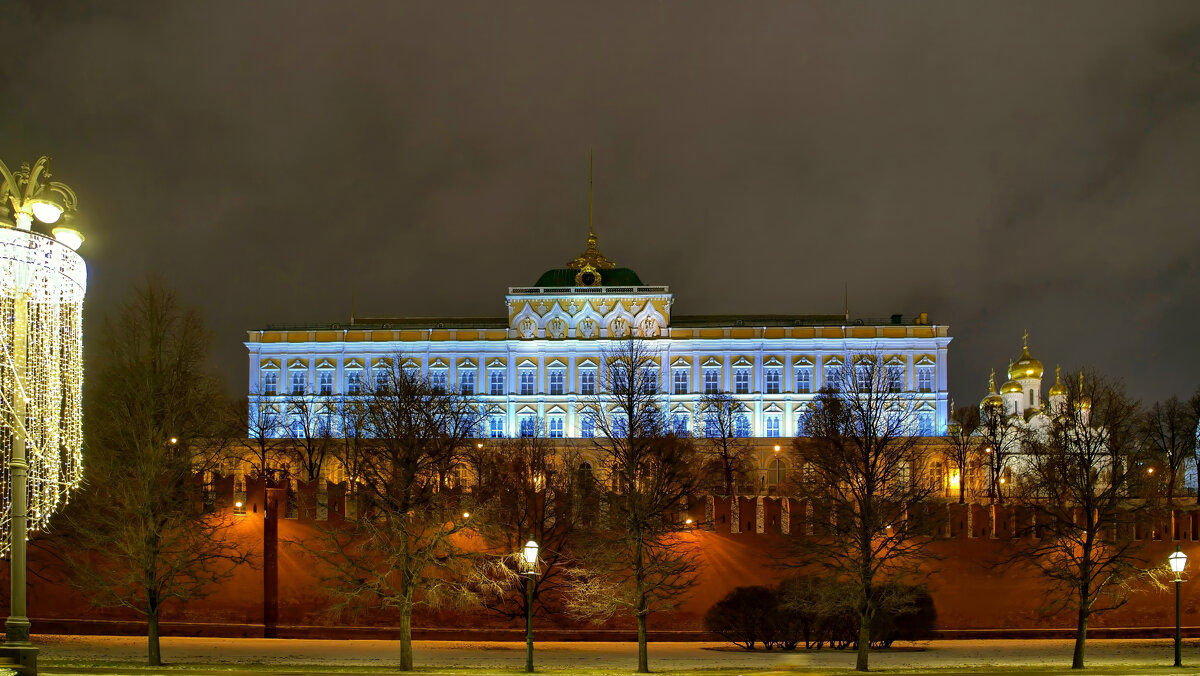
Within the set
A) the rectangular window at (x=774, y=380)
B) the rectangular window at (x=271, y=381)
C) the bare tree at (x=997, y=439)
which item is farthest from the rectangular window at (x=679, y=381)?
the rectangular window at (x=271, y=381)

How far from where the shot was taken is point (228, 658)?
3341 centimetres

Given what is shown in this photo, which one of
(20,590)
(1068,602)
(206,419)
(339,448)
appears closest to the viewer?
(20,590)

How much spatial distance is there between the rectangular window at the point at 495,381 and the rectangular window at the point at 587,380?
5832 mm

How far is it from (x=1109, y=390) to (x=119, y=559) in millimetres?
31244

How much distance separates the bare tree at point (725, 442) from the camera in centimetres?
6538

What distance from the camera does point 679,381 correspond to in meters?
95.1

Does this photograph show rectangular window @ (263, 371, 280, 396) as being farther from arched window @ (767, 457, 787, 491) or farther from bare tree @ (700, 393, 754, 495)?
arched window @ (767, 457, 787, 491)

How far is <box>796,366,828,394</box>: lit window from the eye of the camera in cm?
9406

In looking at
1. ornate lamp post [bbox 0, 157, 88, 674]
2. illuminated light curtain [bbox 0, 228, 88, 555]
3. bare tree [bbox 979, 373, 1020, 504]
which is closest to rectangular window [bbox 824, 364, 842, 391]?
bare tree [bbox 979, 373, 1020, 504]

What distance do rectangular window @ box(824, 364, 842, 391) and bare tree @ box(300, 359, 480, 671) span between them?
165ft

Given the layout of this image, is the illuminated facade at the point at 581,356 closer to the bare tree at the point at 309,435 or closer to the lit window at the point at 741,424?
the lit window at the point at 741,424

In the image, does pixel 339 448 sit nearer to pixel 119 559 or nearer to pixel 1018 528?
pixel 119 559

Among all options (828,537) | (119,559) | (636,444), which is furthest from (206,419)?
(828,537)

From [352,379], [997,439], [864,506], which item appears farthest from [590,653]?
[352,379]
